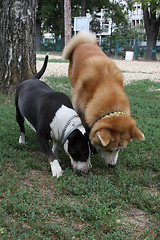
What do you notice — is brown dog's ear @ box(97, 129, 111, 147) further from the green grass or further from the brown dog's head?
the green grass

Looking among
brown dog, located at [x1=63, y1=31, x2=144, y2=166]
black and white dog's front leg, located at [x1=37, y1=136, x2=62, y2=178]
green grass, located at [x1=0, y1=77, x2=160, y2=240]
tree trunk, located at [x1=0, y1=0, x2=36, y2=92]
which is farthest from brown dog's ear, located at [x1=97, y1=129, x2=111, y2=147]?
tree trunk, located at [x1=0, y1=0, x2=36, y2=92]

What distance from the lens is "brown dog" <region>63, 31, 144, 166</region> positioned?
11.0ft

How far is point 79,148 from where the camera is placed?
3443mm

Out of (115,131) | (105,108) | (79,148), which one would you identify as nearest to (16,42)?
(105,108)

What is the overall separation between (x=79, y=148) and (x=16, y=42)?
409cm

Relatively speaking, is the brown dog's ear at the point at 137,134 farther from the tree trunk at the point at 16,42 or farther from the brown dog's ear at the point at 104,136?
the tree trunk at the point at 16,42

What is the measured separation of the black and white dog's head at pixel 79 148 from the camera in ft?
11.3

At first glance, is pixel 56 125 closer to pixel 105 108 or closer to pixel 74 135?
pixel 74 135

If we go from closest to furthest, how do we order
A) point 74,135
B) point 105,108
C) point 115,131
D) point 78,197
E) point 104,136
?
1. point 78,197
2. point 104,136
3. point 115,131
4. point 74,135
5. point 105,108

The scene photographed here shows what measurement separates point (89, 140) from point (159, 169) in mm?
1142

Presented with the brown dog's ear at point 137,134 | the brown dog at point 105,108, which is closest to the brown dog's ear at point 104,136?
the brown dog at point 105,108

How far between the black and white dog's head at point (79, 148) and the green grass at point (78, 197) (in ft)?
0.45

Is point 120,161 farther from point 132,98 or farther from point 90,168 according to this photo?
point 132,98

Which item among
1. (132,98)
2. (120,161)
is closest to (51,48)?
(132,98)
